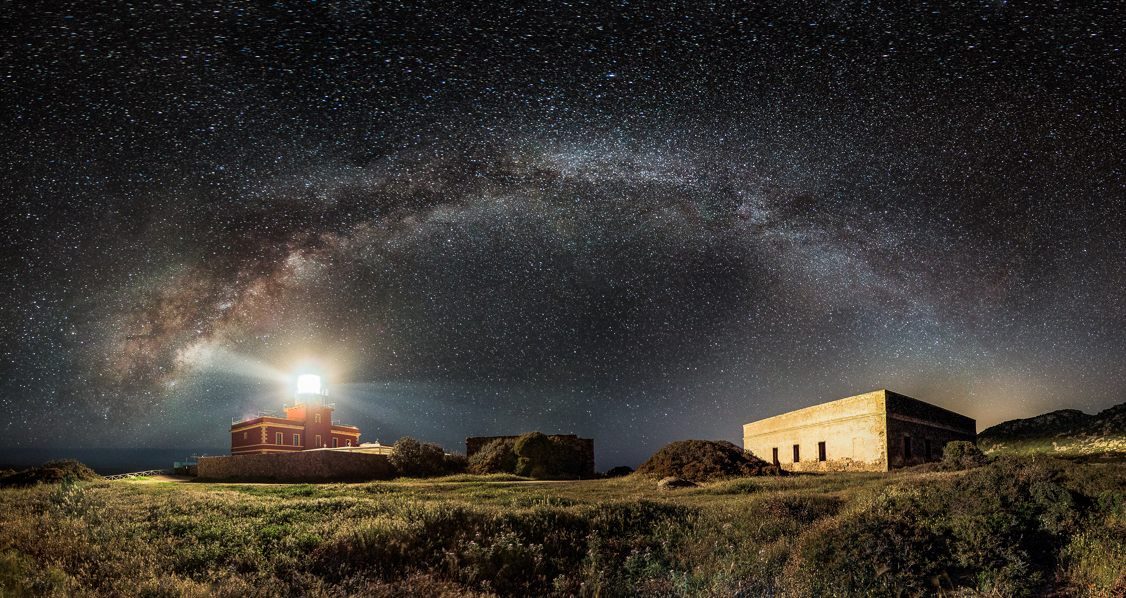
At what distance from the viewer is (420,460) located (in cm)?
2716

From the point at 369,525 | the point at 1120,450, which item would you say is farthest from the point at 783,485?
the point at 1120,450

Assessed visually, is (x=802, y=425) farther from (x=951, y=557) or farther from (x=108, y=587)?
(x=108, y=587)

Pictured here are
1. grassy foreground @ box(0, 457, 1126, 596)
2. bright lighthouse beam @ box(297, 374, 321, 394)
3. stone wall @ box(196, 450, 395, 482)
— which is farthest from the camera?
bright lighthouse beam @ box(297, 374, 321, 394)

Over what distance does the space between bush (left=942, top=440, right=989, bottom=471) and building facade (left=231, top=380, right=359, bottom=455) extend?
3583 centimetres

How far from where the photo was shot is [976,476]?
17.2 metres

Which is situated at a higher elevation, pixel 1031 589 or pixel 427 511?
pixel 427 511

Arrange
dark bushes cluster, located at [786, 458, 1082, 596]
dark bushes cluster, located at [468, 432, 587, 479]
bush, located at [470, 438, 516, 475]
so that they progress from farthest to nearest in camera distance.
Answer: bush, located at [470, 438, 516, 475] → dark bushes cluster, located at [468, 432, 587, 479] → dark bushes cluster, located at [786, 458, 1082, 596]

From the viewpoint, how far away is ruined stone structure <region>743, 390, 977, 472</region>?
105 feet

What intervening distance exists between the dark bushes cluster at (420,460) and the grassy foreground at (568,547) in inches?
482

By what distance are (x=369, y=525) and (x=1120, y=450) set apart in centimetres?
3836

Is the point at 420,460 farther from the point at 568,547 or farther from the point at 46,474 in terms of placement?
the point at 568,547

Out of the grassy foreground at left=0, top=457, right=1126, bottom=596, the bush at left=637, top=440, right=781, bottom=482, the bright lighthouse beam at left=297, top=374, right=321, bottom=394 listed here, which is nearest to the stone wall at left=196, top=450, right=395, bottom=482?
the grassy foreground at left=0, top=457, right=1126, bottom=596

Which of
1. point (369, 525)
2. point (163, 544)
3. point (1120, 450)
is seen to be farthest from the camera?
point (1120, 450)

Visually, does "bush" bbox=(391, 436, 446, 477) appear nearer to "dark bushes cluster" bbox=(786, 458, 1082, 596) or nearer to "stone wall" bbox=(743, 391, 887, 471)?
"dark bushes cluster" bbox=(786, 458, 1082, 596)
